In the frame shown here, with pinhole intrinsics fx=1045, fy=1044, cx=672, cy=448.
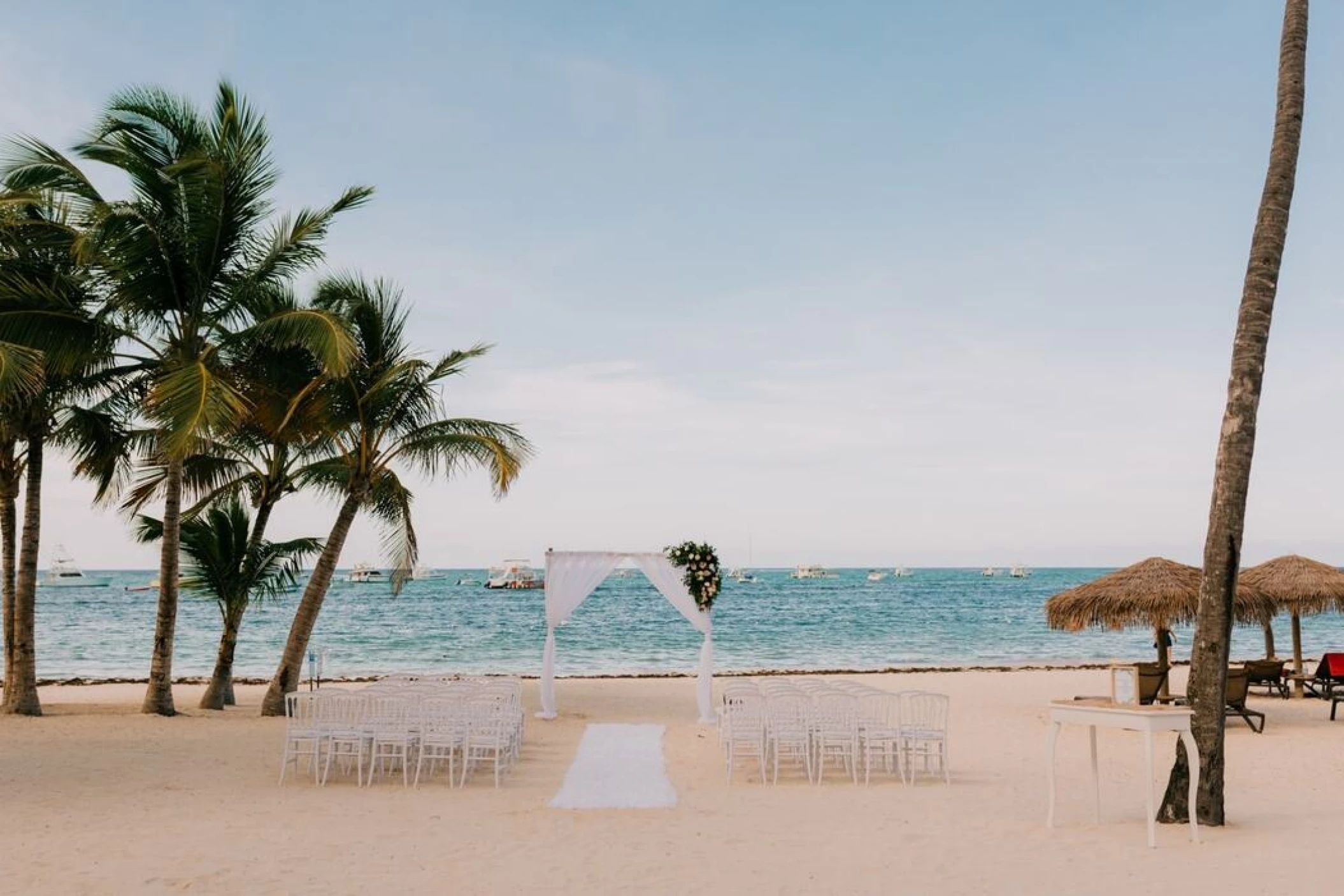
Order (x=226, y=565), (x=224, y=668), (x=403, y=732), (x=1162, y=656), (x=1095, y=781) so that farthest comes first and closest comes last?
1. (x=224, y=668)
2. (x=226, y=565)
3. (x=1162, y=656)
4. (x=403, y=732)
5. (x=1095, y=781)

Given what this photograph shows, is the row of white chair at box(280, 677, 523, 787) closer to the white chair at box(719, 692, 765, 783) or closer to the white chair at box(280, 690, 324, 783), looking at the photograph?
→ the white chair at box(280, 690, 324, 783)

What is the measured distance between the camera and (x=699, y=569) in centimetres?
1477

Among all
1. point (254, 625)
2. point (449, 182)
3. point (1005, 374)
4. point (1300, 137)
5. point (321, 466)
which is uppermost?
point (449, 182)

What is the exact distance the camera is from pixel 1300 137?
8.05 metres

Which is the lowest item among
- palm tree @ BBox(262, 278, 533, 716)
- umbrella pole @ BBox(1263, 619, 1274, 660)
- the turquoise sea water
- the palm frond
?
the turquoise sea water

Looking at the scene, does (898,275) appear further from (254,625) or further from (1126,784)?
(254,625)

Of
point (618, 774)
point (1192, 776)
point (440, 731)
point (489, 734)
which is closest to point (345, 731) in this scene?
point (440, 731)

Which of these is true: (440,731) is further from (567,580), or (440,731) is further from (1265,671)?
(1265,671)

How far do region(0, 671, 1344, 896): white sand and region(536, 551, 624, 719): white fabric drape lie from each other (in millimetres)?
3124

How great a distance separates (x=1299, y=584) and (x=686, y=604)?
1007cm

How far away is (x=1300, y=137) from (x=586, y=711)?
12235mm

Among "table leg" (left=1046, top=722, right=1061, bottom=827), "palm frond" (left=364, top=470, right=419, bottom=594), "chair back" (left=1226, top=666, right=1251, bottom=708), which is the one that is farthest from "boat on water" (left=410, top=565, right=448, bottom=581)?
"table leg" (left=1046, top=722, right=1061, bottom=827)

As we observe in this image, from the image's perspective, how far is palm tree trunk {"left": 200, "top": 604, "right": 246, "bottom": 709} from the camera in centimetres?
1614

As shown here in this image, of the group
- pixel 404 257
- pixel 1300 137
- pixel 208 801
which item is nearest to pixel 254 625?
pixel 404 257
